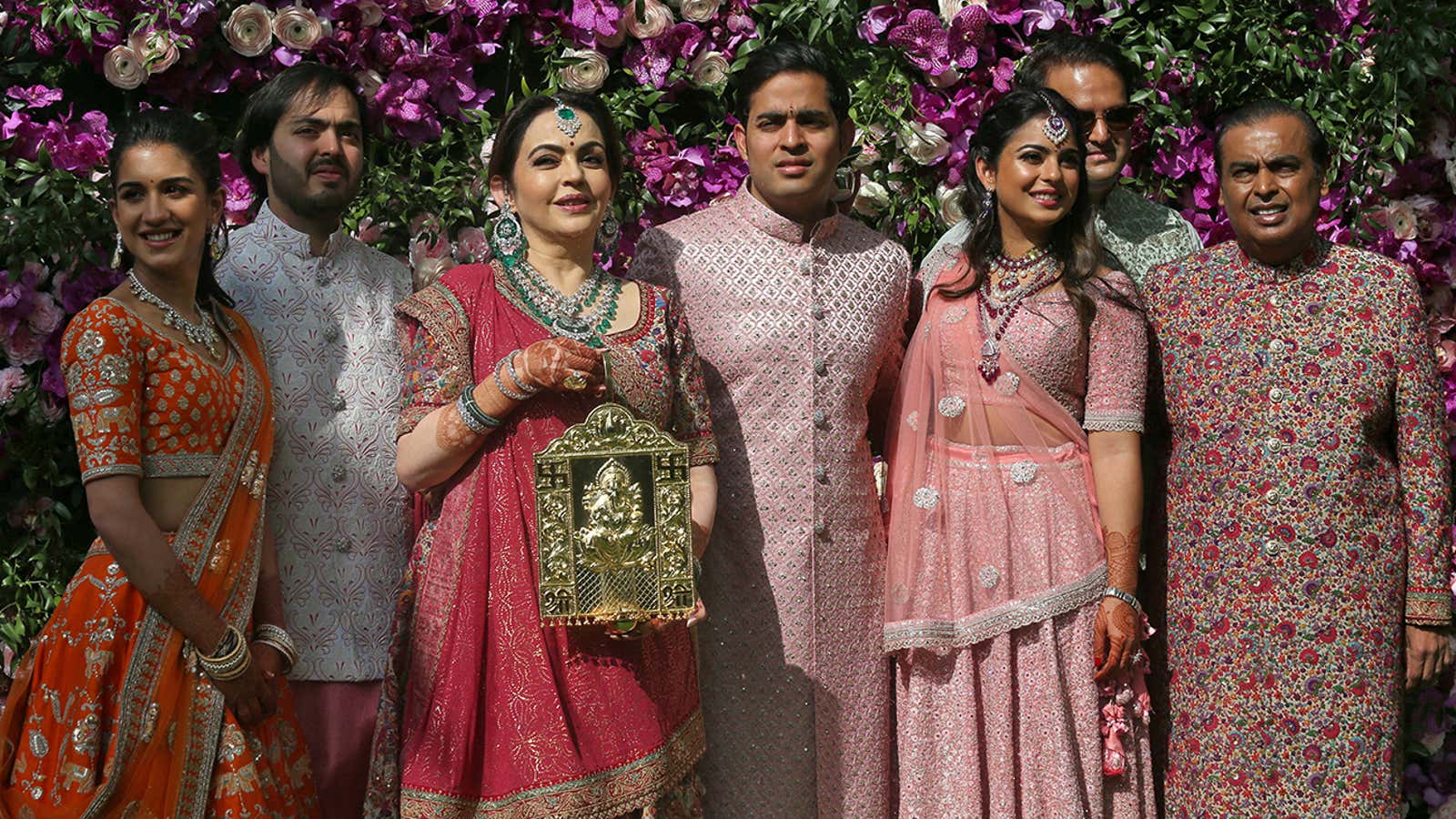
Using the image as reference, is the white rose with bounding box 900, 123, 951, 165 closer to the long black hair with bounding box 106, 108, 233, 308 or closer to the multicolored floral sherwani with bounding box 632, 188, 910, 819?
the multicolored floral sherwani with bounding box 632, 188, 910, 819

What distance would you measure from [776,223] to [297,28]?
1.58 m

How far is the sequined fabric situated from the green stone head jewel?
78cm

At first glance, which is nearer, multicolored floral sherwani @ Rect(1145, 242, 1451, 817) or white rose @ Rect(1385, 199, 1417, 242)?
multicolored floral sherwani @ Rect(1145, 242, 1451, 817)

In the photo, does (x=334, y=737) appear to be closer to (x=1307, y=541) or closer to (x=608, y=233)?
(x=608, y=233)

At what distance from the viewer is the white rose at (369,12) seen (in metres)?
4.76

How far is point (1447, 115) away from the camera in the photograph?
16.1ft

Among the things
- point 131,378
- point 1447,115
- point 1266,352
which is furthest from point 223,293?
point 1447,115

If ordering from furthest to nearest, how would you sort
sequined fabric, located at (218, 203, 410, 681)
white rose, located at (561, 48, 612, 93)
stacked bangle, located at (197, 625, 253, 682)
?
white rose, located at (561, 48, 612, 93) → sequined fabric, located at (218, 203, 410, 681) → stacked bangle, located at (197, 625, 253, 682)

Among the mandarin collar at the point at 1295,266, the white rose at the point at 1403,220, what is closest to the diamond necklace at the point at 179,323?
the mandarin collar at the point at 1295,266

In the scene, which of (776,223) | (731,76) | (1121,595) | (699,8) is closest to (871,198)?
(731,76)

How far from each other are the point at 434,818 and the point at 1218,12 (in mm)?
3469

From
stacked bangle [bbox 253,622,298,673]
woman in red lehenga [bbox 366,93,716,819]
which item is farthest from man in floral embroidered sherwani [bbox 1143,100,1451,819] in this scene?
stacked bangle [bbox 253,622,298,673]

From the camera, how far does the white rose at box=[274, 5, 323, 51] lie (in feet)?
15.2

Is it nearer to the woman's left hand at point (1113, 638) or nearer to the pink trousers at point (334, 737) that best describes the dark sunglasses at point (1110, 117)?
the woman's left hand at point (1113, 638)
